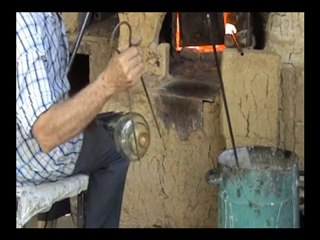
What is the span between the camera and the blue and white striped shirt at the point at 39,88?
296 cm

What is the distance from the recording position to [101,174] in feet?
11.3

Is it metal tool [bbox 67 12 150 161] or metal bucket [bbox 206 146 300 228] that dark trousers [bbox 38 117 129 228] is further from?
metal bucket [bbox 206 146 300 228]

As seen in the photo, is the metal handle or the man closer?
the man

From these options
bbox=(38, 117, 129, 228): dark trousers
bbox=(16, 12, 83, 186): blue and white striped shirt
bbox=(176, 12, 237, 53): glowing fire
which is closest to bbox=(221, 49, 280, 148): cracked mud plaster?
bbox=(176, 12, 237, 53): glowing fire

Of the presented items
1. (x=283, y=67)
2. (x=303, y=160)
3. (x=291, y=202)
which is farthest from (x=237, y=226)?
(x=283, y=67)

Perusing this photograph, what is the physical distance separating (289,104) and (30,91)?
1425 mm

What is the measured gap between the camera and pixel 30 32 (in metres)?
3.02

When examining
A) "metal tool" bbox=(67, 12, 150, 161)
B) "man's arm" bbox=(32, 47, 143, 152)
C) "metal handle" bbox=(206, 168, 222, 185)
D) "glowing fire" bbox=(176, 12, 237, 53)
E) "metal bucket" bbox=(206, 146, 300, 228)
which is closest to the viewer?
"man's arm" bbox=(32, 47, 143, 152)

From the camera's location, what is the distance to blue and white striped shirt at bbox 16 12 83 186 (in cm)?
296

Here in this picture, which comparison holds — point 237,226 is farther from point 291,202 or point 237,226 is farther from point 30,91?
point 30,91

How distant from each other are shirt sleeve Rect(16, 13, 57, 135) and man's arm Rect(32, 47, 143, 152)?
3cm

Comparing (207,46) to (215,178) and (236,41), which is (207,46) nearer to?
(236,41)

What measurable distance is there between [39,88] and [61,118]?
131 millimetres
